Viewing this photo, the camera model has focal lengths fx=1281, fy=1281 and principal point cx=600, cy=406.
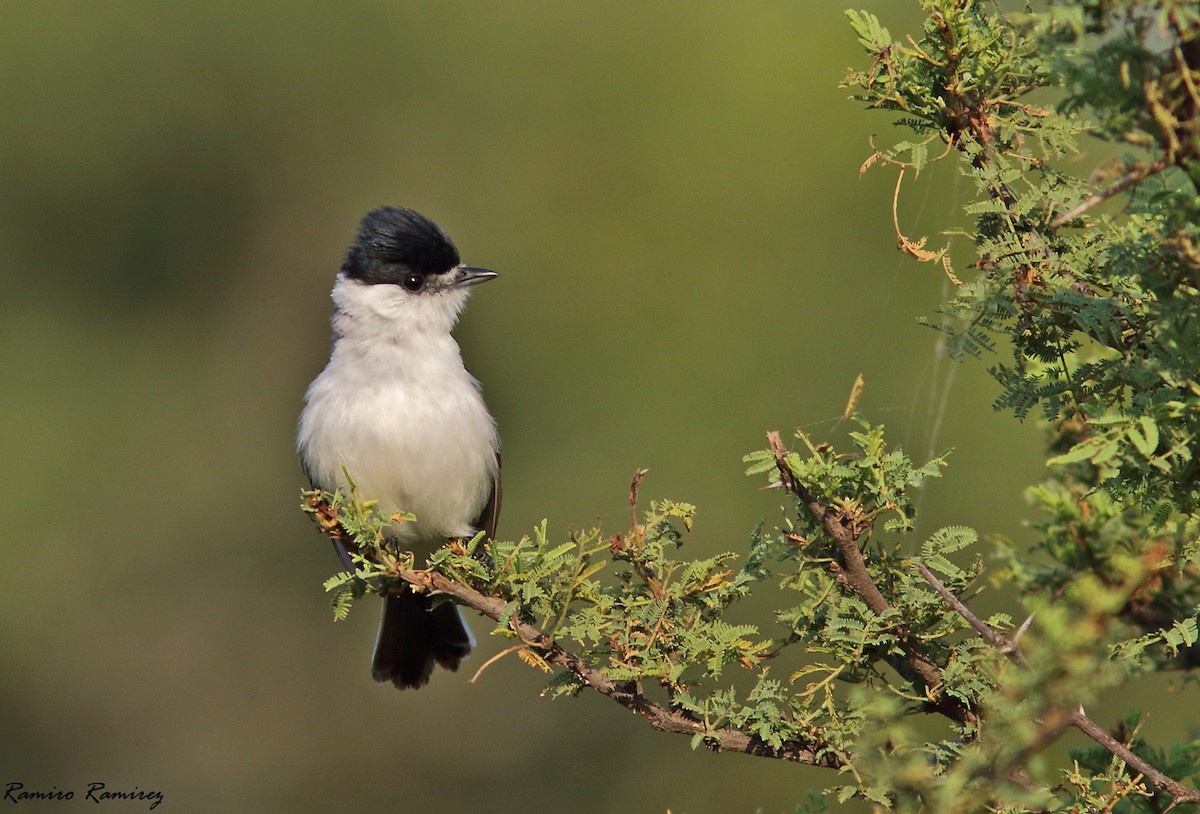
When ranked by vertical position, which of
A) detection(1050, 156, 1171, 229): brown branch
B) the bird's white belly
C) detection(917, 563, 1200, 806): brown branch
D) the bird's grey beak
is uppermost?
the bird's grey beak

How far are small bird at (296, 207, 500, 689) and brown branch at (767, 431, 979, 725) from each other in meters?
2.28

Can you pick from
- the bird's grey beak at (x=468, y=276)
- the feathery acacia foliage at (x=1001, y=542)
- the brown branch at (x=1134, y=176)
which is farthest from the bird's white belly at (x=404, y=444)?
the brown branch at (x=1134, y=176)

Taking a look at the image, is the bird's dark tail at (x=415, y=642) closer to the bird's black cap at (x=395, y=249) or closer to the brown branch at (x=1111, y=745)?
the bird's black cap at (x=395, y=249)

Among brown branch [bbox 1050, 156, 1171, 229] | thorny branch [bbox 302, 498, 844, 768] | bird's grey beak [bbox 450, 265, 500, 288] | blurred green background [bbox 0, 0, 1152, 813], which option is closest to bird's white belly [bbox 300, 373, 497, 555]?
bird's grey beak [bbox 450, 265, 500, 288]

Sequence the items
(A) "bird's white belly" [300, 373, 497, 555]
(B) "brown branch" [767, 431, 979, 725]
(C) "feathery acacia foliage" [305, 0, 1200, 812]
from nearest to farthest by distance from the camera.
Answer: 1. (C) "feathery acacia foliage" [305, 0, 1200, 812]
2. (B) "brown branch" [767, 431, 979, 725]
3. (A) "bird's white belly" [300, 373, 497, 555]

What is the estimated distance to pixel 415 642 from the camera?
190 inches

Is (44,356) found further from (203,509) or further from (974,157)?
(974,157)

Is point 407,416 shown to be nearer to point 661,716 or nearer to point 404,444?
point 404,444

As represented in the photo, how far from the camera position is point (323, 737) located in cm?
903

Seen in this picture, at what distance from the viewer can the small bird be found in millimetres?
4223

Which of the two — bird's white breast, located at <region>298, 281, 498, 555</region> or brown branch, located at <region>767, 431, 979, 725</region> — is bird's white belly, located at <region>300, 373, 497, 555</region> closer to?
bird's white breast, located at <region>298, 281, 498, 555</region>

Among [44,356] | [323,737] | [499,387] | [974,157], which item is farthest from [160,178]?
[974,157]

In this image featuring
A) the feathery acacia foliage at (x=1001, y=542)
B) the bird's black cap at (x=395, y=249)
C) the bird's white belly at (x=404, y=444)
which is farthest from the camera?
the bird's black cap at (x=395, y=249)

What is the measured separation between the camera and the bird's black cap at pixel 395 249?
4.72 metres
